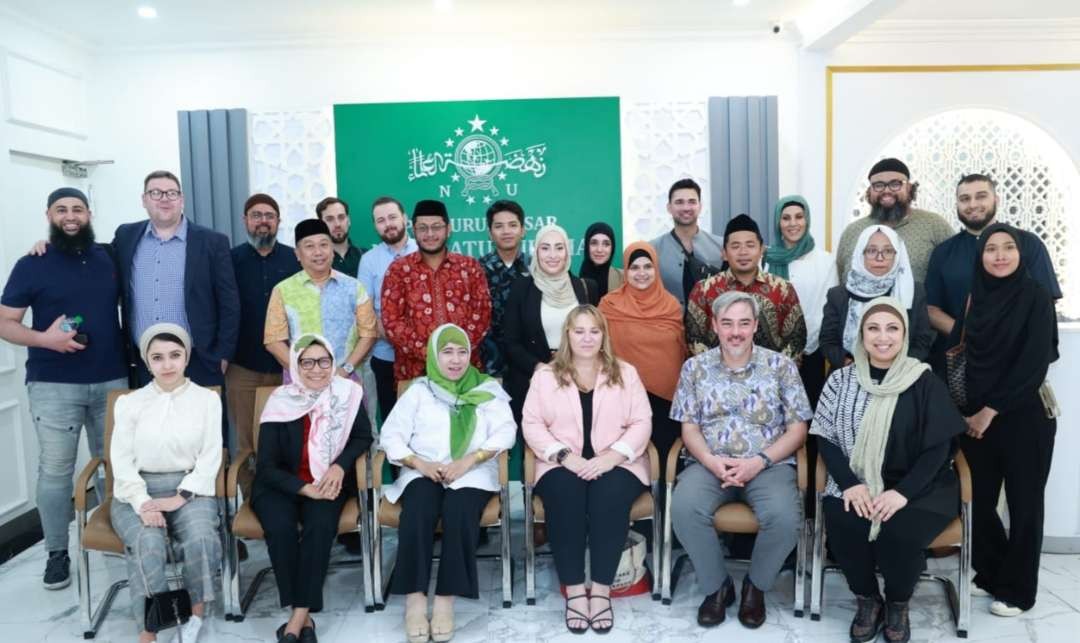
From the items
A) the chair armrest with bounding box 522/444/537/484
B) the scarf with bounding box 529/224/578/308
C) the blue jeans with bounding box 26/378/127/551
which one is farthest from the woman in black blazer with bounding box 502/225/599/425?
the blue jeans with bounding box 26/378/127/551

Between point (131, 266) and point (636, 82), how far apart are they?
3394mm

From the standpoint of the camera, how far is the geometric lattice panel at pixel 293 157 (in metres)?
5.02

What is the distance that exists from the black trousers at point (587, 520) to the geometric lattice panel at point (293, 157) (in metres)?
3.11

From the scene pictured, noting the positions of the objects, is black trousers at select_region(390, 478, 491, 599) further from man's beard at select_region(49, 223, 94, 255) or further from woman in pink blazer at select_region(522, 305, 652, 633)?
man's beard at select_region(49, 223, 94, 255)

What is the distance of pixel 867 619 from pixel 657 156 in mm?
3281

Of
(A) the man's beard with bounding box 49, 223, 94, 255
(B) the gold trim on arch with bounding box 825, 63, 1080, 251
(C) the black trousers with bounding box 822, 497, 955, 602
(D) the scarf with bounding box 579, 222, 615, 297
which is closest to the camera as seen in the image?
(C) the black trousers with bounding box 822, 497, 955, 602

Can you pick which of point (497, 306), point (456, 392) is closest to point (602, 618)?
point (456, 392)

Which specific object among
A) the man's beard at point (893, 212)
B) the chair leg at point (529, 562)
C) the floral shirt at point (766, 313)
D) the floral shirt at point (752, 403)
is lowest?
the chair leg at point (529, 562)

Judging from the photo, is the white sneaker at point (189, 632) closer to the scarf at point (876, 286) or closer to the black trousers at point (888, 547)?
the black trousers at point (888, 547)

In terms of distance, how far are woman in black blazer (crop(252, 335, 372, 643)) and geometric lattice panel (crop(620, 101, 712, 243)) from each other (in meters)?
2.78

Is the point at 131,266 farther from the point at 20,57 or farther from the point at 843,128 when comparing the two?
the point at 843,128

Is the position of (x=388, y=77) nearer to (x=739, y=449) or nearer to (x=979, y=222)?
(x=739, y=449)

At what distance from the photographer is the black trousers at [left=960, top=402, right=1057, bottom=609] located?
272 centimetres

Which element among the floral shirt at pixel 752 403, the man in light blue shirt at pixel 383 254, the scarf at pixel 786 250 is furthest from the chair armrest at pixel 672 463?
the man in light blue shirt at pixel 383 254
